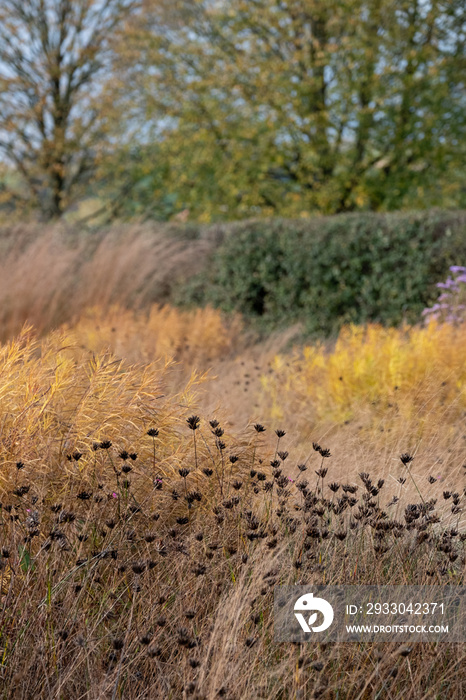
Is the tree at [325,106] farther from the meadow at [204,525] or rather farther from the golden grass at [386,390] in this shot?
the meadow at [204,525]

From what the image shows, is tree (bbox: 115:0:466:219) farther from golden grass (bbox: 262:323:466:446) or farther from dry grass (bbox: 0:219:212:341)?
golden grass (bbox: 262:323:466:446)

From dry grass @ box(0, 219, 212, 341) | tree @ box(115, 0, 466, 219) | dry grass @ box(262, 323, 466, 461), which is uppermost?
tree @ box(115, 0, 466, 219)

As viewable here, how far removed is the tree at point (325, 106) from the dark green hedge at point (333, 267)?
3.58m

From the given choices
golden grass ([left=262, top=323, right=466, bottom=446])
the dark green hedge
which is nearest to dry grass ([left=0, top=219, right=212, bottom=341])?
the dark green hedge

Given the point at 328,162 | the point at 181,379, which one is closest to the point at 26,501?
the point at 181,379

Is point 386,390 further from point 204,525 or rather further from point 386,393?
point 204,525

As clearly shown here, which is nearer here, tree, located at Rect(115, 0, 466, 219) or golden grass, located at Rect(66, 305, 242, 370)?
golden grass, located at Rect(66, 305, 242, 370)

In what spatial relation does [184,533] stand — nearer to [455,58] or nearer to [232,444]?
[232,444]

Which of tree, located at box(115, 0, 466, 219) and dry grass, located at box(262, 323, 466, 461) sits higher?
tree, located at box(115, 0, 466, 219)

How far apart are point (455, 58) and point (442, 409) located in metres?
9.93

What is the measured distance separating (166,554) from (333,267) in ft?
21.6

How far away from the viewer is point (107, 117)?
1549 centimetres

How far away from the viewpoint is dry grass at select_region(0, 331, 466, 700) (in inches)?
79.6

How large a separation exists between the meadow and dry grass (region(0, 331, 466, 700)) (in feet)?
0.03
